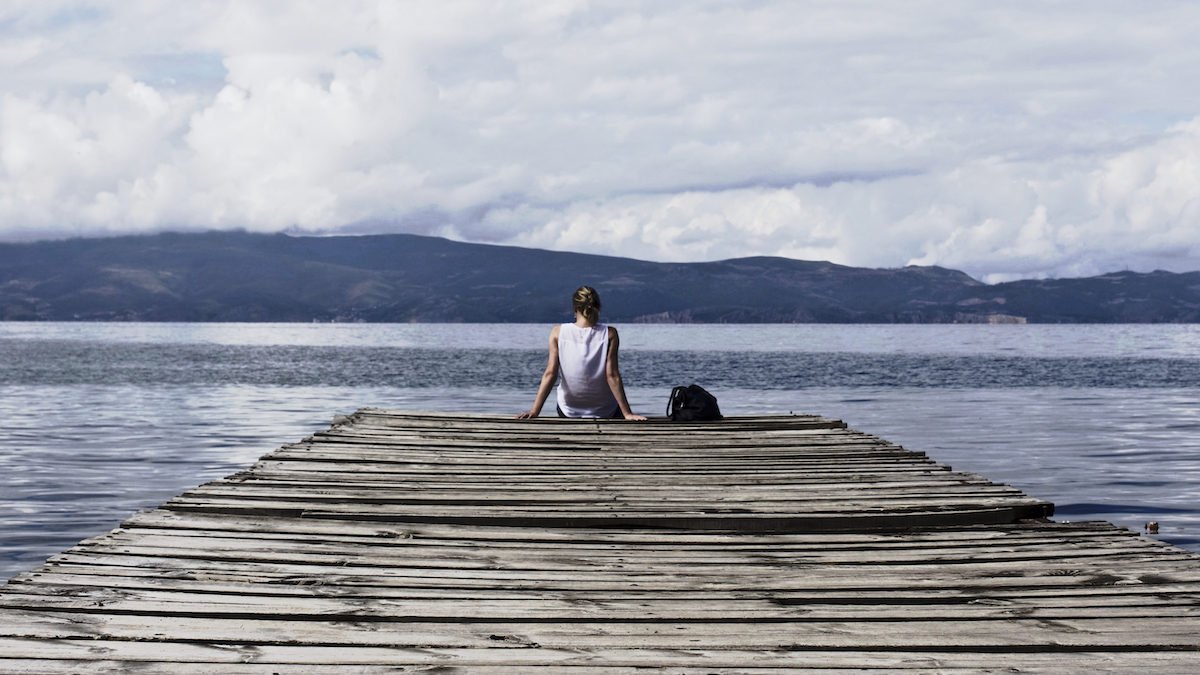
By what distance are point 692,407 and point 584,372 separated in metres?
1.53

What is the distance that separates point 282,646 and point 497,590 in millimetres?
1380

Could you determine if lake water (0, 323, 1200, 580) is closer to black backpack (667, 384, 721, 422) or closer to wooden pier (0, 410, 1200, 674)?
black backpack (667, 384, 721, 422)

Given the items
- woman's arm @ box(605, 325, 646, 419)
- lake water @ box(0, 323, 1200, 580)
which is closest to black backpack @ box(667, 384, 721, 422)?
woman's arm @ box(605, 325, 646, 419)

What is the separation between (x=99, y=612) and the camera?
5793 mm

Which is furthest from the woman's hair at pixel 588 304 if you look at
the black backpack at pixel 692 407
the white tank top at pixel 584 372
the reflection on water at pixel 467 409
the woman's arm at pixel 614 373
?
the reflection on water at pixel 467 409

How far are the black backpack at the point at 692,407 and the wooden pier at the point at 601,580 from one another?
4155 millimetres

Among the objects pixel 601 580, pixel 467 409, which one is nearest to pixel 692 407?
pixel 601 580

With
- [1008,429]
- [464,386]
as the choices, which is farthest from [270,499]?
[464,386]

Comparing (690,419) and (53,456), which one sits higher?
(690,419)

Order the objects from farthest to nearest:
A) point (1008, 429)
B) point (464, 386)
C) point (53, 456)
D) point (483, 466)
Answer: point (464, 386)
point (1008, 429)
point (53, 456)
point (483, 466)

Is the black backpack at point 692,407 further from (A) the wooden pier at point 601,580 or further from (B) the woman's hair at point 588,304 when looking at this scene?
(A) the wooden pier at point 601,580

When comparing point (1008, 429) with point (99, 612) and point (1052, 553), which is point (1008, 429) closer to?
point (1052, 553)

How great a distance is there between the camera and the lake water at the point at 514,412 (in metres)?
19.1

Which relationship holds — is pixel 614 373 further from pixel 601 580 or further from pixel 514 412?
pixel 514 412
